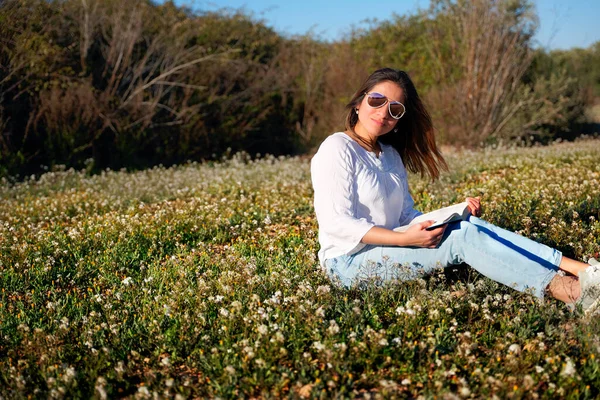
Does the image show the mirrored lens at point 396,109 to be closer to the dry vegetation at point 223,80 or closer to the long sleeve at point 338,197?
the long sleeve at point 338,197

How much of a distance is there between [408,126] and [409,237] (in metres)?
1.16

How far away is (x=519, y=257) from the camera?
3.39 m

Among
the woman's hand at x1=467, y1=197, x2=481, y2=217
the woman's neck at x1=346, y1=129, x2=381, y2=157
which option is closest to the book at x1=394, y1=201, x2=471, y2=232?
the woman's hand at x1=467, y1=197, x2=481, y2=217

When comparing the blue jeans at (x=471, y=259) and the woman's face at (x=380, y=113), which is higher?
the woman's face at (x=380, y=113)

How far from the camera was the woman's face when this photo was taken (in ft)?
12.9

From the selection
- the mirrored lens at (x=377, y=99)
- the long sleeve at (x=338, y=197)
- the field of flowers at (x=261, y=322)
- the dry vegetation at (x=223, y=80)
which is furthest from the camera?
the dry vegetation at (x=223, y=80)

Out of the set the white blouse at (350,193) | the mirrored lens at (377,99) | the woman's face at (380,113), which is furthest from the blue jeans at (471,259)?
the mirrored lens at (377,99)

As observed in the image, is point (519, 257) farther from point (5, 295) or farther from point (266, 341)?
point (5, 295)

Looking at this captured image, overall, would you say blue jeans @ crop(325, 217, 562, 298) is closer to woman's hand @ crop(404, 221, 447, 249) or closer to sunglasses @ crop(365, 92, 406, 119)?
woman's hand @ crop(404, 221, 447, 249)

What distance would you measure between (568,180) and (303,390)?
5.69 meters

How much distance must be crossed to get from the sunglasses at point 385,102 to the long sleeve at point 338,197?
37 cm

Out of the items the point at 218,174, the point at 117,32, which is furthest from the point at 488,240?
Result: the point at 117,32

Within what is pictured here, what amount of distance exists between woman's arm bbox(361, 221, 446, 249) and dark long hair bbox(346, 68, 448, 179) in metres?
0.97

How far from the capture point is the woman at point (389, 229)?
341 cm
